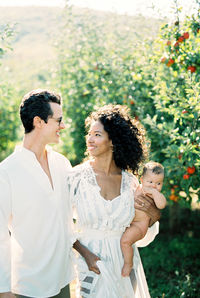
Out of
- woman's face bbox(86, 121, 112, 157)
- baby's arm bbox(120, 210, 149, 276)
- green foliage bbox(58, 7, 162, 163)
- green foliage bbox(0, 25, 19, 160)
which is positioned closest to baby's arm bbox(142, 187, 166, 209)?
baby's arm bbox(120, 210, 149, 276)

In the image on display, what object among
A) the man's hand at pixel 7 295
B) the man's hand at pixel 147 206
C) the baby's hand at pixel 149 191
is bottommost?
the man's hand at pixel 7 295

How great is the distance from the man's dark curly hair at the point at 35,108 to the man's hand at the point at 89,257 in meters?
0.90

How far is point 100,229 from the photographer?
2785 mm

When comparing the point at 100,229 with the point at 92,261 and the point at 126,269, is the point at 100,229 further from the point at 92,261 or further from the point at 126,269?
the point at 126,269

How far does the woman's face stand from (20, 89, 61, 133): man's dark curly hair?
37 cm

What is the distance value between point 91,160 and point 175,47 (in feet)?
5.94

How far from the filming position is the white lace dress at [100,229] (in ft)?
8.98

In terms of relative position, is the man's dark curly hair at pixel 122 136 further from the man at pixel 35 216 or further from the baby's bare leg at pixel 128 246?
the baby's bare leg at pixel 128 246

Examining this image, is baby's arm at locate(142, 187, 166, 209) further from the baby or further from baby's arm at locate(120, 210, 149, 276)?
baby's arm at locate(120, 210, 149, 276)

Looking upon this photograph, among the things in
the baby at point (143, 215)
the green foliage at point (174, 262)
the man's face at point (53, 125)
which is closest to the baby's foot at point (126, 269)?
the baby at point (143, 215)

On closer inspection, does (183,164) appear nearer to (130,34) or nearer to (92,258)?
(92,258)

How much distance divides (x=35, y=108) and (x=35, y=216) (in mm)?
714

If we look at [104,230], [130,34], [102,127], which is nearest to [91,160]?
[102,127]

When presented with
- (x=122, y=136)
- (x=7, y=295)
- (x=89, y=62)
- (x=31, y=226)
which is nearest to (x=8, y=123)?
(x=89, y=62)
